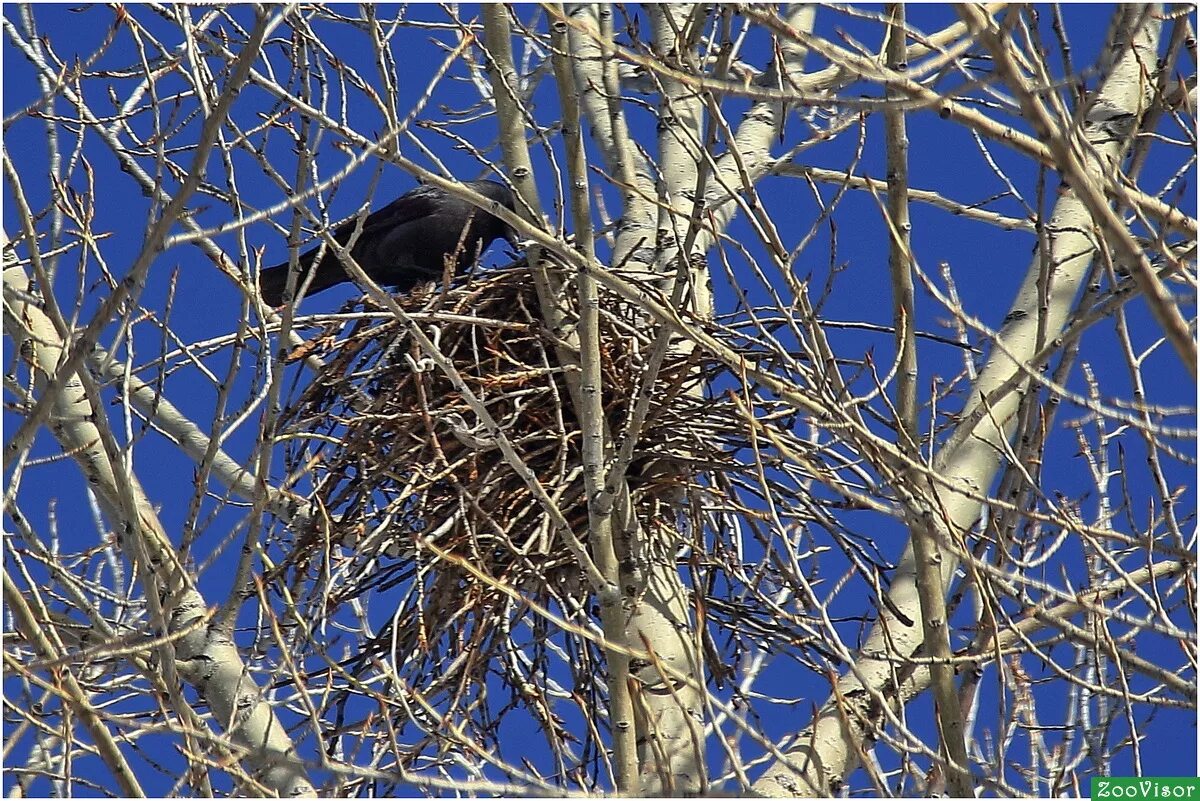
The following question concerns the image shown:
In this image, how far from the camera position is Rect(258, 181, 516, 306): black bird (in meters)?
5.04

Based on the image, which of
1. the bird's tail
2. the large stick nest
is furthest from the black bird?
the large stick nest

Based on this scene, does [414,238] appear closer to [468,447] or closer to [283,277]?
[283,277]

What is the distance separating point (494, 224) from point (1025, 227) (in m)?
1.74

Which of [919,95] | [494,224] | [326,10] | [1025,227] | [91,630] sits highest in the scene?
[326,10]

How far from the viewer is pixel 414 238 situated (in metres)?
5.09

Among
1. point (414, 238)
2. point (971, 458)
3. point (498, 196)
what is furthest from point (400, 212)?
point (971, 458)

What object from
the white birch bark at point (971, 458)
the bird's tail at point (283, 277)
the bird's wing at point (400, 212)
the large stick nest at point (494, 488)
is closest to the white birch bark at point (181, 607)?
the large stick nest at point (494, 488)

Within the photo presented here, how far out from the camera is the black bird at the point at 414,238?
504 cm

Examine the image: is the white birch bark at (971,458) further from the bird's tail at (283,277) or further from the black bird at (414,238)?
the bird's tail at (283,277)

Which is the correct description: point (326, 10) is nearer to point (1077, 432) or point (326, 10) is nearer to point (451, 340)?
point (451, 340)

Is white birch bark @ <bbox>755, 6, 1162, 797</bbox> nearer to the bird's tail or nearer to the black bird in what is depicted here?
the black bird

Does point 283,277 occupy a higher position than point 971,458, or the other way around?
point 283,277

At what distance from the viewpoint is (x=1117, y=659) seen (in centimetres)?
296

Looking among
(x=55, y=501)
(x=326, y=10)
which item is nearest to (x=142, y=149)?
(x=326, y=10)
